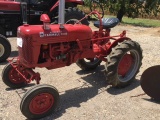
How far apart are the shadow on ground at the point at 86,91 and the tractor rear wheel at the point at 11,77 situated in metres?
0.86

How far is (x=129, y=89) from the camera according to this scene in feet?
16.3

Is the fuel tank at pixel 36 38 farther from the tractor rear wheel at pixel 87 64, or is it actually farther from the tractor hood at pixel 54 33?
the tractor rear wheel at pixel 87 64

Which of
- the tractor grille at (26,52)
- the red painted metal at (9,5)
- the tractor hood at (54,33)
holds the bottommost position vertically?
the tractor grille at (26,52)

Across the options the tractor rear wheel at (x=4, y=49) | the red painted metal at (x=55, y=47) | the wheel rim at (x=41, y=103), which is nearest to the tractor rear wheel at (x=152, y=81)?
the red painted metal at (x=55, y=47)

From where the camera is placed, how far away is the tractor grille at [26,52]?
396 centimetres

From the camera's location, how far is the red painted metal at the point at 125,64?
4.97 m

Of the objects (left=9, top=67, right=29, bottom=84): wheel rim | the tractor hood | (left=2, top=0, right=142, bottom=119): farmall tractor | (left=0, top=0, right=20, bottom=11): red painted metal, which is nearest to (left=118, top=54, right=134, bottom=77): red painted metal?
(left=2, top=0, right=142, bottom=119): farmall tractor

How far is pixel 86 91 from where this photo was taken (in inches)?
191

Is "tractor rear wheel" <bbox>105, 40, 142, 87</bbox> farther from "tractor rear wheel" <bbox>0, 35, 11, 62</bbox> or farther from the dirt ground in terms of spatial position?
"tractor rear wheel" <bbox>0, 35, 11, 62</bbox>

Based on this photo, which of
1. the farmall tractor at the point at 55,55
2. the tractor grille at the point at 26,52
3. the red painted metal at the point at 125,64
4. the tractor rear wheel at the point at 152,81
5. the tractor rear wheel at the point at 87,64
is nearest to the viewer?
the farmall tractor at the point at 55,55

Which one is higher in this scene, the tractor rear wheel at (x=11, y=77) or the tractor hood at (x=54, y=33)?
the tractor hood at (x=54, y=33)

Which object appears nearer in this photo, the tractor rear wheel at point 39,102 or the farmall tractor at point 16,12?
the tractor rear wheel at point 39,102

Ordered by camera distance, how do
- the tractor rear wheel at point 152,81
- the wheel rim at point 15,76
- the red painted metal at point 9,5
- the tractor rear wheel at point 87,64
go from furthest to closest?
1. the red painted metal at point 9,5
2. the tractor rear wheel at point 87,64
3. the wheel rim at point 15,76
4. the tractor rear wheel at point 152,81

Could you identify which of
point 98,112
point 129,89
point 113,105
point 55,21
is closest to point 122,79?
point 129,89
